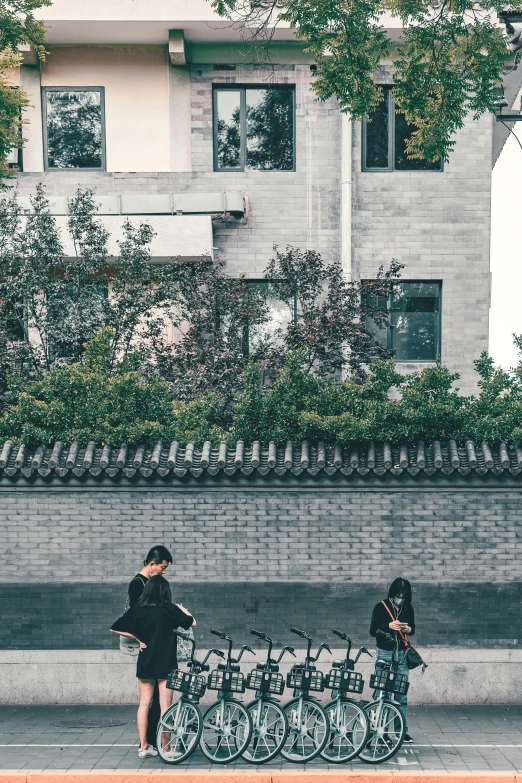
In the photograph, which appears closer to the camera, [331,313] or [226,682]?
[226,682]

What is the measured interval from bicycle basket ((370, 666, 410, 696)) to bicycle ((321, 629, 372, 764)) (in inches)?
8.1

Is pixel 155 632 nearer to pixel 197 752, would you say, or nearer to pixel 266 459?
pixel 197 752

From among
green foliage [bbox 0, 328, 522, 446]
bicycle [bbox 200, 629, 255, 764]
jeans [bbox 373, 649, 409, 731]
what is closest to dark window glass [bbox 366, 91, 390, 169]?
green foliage [bbox 0, 328, 522, 446]

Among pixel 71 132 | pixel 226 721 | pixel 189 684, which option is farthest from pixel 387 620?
pixel 71 132

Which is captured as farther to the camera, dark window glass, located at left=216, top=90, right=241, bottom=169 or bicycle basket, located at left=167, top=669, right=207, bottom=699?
dark window glass, located at left=216, top=90, right=241, bottom=169

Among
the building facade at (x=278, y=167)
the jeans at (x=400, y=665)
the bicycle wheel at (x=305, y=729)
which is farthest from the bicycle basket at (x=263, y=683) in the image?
the building facade at (x=278, y=167)

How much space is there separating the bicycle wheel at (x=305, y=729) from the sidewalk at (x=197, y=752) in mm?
113

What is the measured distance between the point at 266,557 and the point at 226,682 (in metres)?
2.50

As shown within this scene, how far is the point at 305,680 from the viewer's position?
29.4 feet

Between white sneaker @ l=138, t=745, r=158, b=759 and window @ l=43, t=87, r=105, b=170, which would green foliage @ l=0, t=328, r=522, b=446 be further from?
window @ l=43, t=87, r=105, b=170

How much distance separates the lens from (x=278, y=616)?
11.2 metres

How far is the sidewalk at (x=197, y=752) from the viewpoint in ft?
28.1

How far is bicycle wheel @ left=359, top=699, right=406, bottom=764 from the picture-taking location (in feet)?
28.9

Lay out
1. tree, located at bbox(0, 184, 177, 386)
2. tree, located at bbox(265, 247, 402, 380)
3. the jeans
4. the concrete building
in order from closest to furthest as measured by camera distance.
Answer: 1. the jeans
2. the concrete building
3. tree, located at bbox(0, 184, 177, 386)
4. tree, located at bbox(265, 247, 402, 380)
